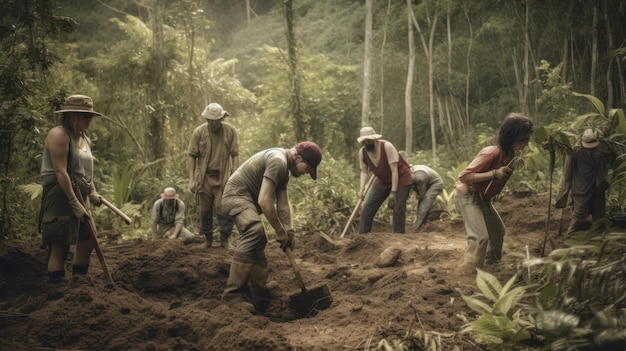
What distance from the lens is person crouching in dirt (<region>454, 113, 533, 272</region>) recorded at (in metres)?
4.89

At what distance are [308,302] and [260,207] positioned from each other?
1.01m

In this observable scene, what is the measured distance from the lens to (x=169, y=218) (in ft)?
27.7

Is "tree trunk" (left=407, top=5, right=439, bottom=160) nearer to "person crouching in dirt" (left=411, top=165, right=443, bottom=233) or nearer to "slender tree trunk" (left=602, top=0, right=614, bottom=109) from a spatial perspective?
"slender tree trunk" (left=602, top=0, right=614, bottom=109)

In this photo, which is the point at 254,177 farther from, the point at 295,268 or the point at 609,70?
the point at 609,70

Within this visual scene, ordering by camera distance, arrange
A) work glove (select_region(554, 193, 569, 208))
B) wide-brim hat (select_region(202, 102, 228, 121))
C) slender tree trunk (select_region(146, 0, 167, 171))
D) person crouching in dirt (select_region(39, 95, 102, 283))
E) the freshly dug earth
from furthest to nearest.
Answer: slender tree trunk (select_region(146, 0, 167, 171)) < wide-brim hat (select_region(202, 102, 228, 121)) < work glove (select_region(554, 193, 569, 208)) < person crouching in dirt (select_region(39, 95, 102, 283)) < the freshly dug earth

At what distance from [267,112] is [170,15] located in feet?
12.6

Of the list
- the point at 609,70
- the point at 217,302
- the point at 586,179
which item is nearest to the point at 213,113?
the point at 217,302

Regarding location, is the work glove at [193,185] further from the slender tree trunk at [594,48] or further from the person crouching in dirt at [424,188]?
the slender tree trunk at [594,48]

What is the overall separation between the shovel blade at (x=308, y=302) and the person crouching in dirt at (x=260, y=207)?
0.32 metres

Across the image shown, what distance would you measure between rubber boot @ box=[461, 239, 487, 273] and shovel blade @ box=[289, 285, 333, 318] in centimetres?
142

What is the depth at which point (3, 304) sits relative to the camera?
14.9 feet

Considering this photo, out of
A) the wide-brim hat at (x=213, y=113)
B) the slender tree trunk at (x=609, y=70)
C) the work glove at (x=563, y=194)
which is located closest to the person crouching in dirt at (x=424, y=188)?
the work glove at (x=563, y=194)

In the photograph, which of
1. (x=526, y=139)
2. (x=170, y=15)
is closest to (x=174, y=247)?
(x=526, y=139)

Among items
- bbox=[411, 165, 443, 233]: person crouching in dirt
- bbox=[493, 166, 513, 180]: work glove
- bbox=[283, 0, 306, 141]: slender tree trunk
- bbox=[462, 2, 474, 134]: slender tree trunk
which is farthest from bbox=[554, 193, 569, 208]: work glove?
bbox=[462, 2, 474, 134]: slender tree trunk
